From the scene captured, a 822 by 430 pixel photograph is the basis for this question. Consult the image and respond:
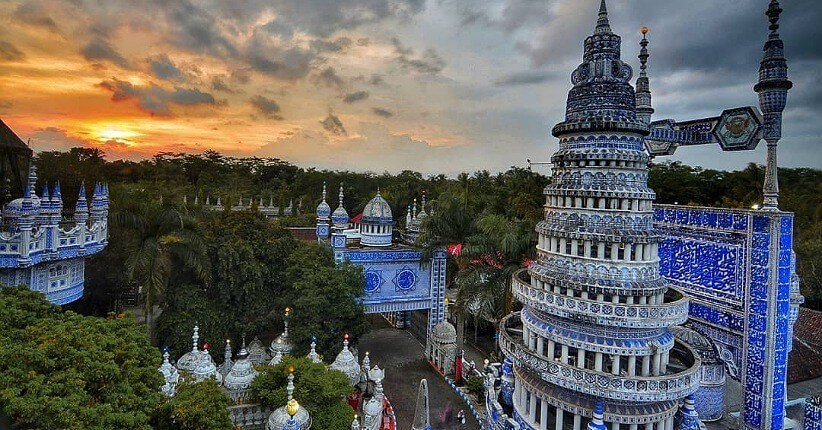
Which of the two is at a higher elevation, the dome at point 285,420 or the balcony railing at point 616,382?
the balcony railing at point 616,382

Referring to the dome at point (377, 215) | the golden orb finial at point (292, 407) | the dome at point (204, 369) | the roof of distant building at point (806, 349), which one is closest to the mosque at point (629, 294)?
the golden orb finial at point (292, 407)

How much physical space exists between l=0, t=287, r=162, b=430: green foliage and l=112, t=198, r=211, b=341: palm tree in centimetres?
688

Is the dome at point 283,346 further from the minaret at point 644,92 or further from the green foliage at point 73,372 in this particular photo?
the minaret at point 644,92

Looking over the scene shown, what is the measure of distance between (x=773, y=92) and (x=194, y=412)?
1542cm

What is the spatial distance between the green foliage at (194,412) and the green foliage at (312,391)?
2734mm

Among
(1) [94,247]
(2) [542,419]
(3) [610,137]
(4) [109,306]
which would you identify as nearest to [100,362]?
(2) [542,419]

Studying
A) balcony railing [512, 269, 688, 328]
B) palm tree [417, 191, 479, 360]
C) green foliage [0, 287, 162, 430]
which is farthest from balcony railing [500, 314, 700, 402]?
palm tree [417, 191, 479, 360]

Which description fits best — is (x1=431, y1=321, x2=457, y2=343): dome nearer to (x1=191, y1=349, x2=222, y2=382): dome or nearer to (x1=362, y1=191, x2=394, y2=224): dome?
(x1=362, y1=191, x2=394, y2=224): dome

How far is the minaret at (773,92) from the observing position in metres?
11.5

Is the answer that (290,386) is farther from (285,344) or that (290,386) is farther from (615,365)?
(615,365)

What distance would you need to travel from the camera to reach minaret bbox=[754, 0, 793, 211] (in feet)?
37.8

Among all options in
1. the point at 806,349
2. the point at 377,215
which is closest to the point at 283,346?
the point at 377,215

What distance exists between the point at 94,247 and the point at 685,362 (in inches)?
728

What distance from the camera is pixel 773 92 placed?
38.1ft
